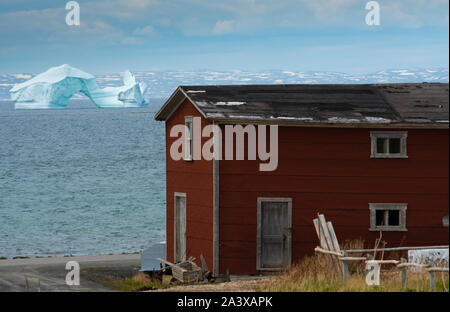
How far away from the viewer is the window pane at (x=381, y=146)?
21094 mm

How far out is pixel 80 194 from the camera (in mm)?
64625

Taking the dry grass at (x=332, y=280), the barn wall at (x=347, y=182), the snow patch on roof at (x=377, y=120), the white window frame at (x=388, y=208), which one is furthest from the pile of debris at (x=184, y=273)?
the snow patch on roof at (x=377, y=120)

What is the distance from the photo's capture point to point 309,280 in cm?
1709

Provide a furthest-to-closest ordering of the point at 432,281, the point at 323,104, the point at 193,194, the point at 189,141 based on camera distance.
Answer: the point at 189,141 < the point at 193,194 < the point at 323,104 < the point at 432,281

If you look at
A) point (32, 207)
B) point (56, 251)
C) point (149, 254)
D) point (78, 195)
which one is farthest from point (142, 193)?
point (149, 254)

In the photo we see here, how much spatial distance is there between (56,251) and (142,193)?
27.2 m

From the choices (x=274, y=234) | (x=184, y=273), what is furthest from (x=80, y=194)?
(x=184, y=273)

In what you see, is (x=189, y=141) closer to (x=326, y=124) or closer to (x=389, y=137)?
(x=326, y=124)

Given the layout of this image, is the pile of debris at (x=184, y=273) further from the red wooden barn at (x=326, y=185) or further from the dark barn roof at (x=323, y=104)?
the dark barn roof at (x=323, y=104)

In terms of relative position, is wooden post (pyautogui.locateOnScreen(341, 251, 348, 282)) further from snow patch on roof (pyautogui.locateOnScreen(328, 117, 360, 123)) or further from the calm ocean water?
the calm ocean water

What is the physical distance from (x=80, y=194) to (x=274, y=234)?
4481 cm

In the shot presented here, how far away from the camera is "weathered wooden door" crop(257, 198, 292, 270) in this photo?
69.5 ft

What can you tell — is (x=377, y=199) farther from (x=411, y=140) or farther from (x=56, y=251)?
(x=56, y=251)

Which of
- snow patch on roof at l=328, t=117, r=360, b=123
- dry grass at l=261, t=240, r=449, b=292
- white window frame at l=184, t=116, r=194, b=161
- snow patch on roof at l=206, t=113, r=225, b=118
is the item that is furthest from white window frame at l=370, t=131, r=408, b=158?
white window frame at l=184, t=116, r=194, b=161
